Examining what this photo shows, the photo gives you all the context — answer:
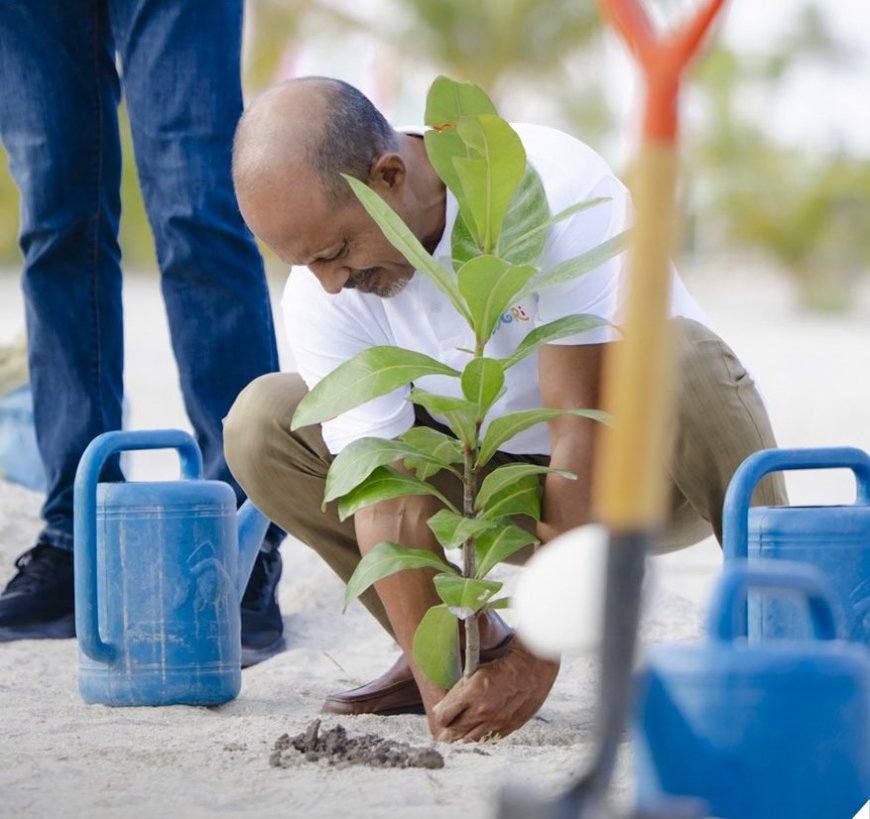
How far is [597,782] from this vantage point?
3.33 feet

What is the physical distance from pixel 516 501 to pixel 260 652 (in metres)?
1.04

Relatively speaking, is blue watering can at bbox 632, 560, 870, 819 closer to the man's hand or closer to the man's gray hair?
the man's hand

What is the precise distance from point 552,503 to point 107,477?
1201 mm

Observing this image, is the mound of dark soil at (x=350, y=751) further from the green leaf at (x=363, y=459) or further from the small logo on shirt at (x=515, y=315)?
the small logo on shirt at (x=515, y=315)

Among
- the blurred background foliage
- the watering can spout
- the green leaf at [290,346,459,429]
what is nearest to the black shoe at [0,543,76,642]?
the watering can spout

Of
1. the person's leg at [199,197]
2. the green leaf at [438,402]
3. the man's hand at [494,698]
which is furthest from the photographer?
the person's leg at [199,197]

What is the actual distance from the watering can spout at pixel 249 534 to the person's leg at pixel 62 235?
1.32 feet

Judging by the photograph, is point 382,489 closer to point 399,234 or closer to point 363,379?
point 363,379

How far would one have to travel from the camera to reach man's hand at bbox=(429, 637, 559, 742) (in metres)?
2.02

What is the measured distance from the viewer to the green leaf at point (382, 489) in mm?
2021

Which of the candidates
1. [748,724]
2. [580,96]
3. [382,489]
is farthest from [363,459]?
[580,96]

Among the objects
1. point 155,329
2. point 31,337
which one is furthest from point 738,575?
point 155,329

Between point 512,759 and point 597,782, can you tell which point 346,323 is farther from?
point 597,782

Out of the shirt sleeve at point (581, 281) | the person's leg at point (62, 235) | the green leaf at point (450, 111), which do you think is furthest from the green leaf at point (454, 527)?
the person's leg at point (62, 235)
